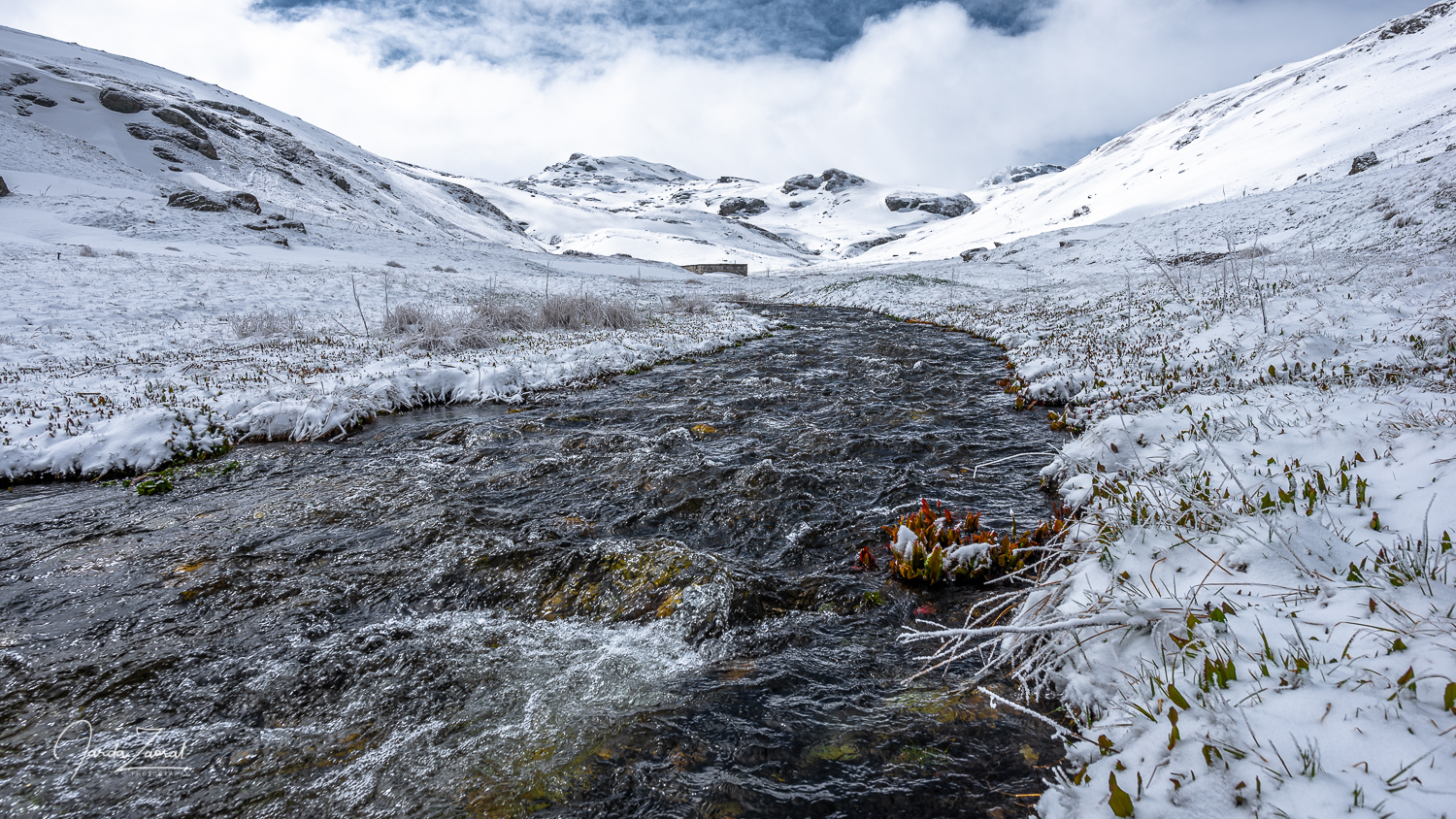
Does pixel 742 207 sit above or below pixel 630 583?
above

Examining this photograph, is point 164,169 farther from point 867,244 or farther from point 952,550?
point 867,244

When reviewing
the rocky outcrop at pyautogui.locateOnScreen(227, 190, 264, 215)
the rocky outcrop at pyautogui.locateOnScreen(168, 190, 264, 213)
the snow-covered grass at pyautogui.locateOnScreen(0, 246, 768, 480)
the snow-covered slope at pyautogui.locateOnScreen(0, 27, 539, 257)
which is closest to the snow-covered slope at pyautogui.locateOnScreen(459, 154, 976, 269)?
the snow-covered slope at pyautogui.locateOnScreen(0, 27, 539, 257)

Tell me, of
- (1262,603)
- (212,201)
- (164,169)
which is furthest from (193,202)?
(1262,603)

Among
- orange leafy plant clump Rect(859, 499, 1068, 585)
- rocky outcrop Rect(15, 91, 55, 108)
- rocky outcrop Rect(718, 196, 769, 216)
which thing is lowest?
orange leafy plant clump Rect(859, 499, 1068, 585)

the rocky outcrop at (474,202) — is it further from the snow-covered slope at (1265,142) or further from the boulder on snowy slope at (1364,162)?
the boulder on snowy slope at (1364,162)

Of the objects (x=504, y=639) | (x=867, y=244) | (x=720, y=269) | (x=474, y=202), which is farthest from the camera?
(x=867, y=244)

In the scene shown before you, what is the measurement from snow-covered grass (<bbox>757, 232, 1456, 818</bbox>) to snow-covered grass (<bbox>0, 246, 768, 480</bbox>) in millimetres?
10243

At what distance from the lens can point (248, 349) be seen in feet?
45.7

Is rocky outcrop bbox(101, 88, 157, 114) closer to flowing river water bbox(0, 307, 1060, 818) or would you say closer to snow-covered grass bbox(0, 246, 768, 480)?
snow-covered grass bbox(0, 246, 768, 480)

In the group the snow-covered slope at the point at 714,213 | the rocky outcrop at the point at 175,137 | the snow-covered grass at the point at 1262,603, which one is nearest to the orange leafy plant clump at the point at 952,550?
the snow-covered grass at the point at 1262,603

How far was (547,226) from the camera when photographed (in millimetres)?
98188

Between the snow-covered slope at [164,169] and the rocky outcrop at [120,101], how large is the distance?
0.12 m

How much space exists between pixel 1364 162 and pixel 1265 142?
29565mm

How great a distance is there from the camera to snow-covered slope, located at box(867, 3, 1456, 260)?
37.2 meters
